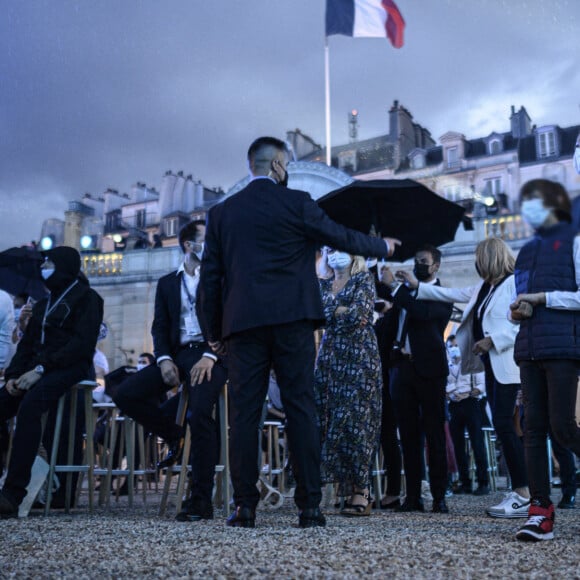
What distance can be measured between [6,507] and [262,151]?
2.69m

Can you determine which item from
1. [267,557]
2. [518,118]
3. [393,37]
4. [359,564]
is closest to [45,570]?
[267,557]

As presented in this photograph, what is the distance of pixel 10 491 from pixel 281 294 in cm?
227

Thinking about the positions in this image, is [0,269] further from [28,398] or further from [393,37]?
[393,37]

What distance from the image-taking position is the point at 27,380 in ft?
15.7

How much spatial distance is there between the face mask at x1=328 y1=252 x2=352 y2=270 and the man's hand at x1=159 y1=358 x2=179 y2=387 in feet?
4.62

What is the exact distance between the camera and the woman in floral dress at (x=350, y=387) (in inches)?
186

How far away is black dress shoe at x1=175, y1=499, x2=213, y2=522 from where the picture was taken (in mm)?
4047

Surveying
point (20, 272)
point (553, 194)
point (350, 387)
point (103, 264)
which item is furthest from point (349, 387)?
point (103, 264)

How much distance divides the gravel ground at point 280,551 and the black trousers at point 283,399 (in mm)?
281

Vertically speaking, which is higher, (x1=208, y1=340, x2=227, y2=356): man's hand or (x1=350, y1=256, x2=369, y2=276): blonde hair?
(x1=350, y1=256, x2=369, y2=276): blonde hair

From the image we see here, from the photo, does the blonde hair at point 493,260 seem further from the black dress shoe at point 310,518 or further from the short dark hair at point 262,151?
the black dress shoe at point 310,518

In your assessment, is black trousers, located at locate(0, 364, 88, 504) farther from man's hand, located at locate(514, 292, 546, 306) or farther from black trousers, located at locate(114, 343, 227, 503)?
man's hand, located at locate(514, 292, 546, 306)

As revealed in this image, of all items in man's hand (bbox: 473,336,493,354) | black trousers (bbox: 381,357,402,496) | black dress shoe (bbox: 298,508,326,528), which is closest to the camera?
black dress shoe (bbox: 298,508,326,528)

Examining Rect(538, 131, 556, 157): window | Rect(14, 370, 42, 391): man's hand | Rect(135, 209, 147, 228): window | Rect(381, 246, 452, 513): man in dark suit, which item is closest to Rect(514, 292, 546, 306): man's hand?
Rect(381, 246, 452, 513): man in dark suit
